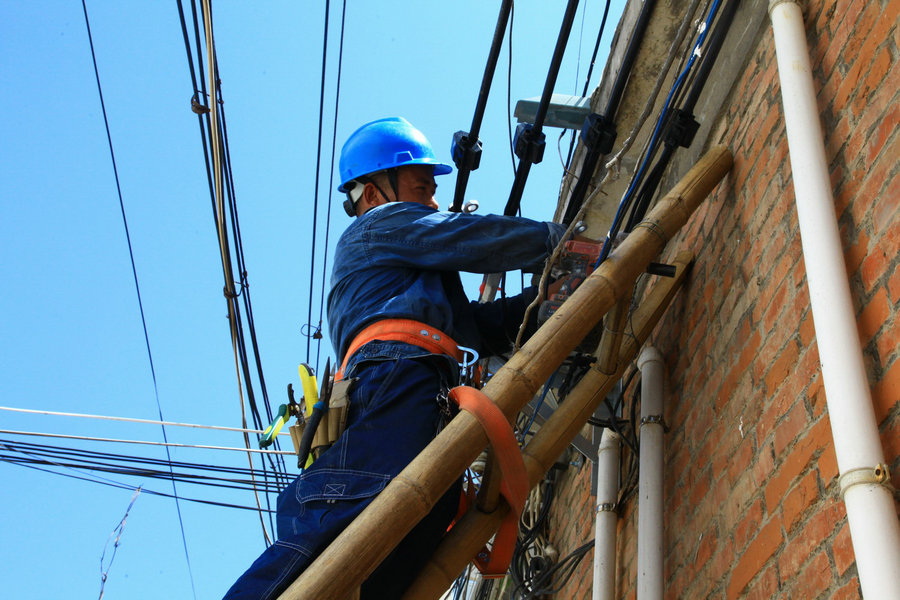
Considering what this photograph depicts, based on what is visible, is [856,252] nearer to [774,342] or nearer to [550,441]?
[774,342]

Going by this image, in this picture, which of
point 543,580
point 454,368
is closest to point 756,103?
point 454,368

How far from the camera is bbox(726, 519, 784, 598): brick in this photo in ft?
8.38

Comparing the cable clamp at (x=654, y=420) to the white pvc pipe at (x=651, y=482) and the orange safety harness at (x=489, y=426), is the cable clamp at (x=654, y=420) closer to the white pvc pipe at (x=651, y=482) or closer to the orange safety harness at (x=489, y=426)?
the white pvc pipe at (x=651, y=482)

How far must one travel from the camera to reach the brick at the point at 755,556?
255cm

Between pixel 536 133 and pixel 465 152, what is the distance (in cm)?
Answer: 50

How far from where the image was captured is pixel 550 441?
330 cm

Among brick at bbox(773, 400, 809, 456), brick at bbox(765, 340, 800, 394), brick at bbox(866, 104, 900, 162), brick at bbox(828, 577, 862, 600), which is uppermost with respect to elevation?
brick at bbox(866, 104, 900, 162)

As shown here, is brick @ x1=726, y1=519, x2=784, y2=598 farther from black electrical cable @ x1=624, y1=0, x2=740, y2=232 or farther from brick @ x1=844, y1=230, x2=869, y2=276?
black electrical cable @ x1=624, y1=0, x2=740, y2=232

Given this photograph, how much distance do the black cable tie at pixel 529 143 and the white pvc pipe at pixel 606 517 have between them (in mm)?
1450

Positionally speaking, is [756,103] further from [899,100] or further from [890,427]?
[890,427]

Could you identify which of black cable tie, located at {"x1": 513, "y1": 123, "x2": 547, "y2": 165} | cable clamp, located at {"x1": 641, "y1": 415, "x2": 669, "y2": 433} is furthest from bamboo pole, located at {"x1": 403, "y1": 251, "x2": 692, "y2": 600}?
black cable tie, located at {"x1": 513, "y1": 123, "x2": 547, "y2": 165}

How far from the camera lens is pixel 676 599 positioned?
3213mm

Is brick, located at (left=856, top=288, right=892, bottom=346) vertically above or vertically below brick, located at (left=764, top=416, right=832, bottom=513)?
above

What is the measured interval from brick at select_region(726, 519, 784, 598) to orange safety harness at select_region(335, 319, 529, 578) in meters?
0.67
